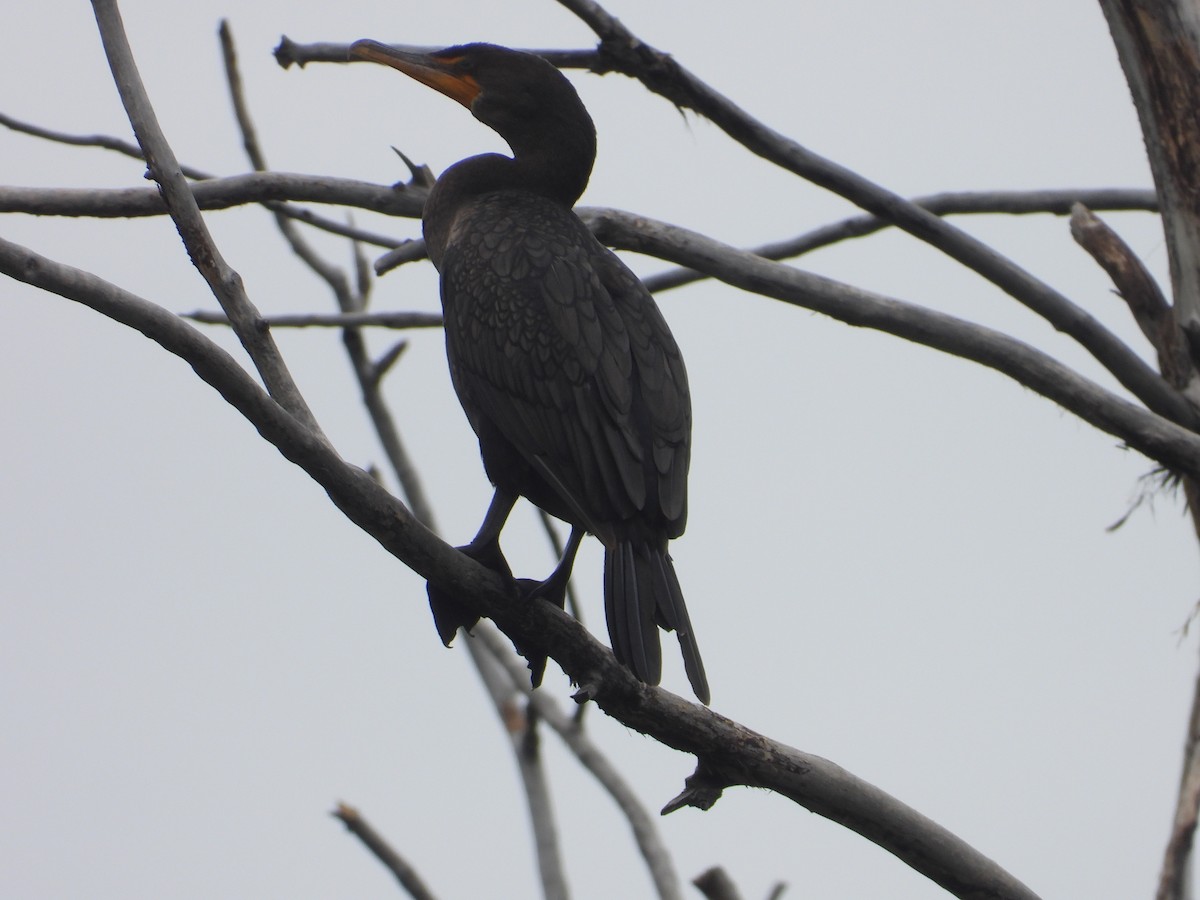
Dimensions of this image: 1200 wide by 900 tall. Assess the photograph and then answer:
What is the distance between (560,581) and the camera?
3469mm

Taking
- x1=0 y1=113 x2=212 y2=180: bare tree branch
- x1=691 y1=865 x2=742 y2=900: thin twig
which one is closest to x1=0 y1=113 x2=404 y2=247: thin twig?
x1=0 y1=113 x2=212 y2=180: bare tree branch

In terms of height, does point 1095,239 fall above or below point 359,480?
above

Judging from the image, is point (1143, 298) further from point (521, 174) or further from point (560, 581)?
point (560, 581)

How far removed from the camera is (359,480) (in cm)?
274

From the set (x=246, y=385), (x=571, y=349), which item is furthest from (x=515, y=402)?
(x=246, y=385)

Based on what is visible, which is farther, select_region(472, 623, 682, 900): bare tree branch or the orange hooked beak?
select_region(472, 623, 682, 900): bare tree branch

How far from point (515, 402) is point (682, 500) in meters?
0.48

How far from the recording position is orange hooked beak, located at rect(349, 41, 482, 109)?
14.3 ft

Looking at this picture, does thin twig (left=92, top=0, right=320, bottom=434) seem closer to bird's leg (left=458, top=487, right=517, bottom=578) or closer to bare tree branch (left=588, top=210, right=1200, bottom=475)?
bird's leg (left=458, top=487, right=517, bottom=578)

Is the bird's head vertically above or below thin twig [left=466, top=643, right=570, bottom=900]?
above

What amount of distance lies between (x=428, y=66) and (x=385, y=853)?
8.56 ft

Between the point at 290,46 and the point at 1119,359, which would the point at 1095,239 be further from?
the point at 290,46

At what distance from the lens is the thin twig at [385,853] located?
4852 millimetres

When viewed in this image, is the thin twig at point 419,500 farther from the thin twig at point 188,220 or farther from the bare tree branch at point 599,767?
the thin twig at point 188,220
